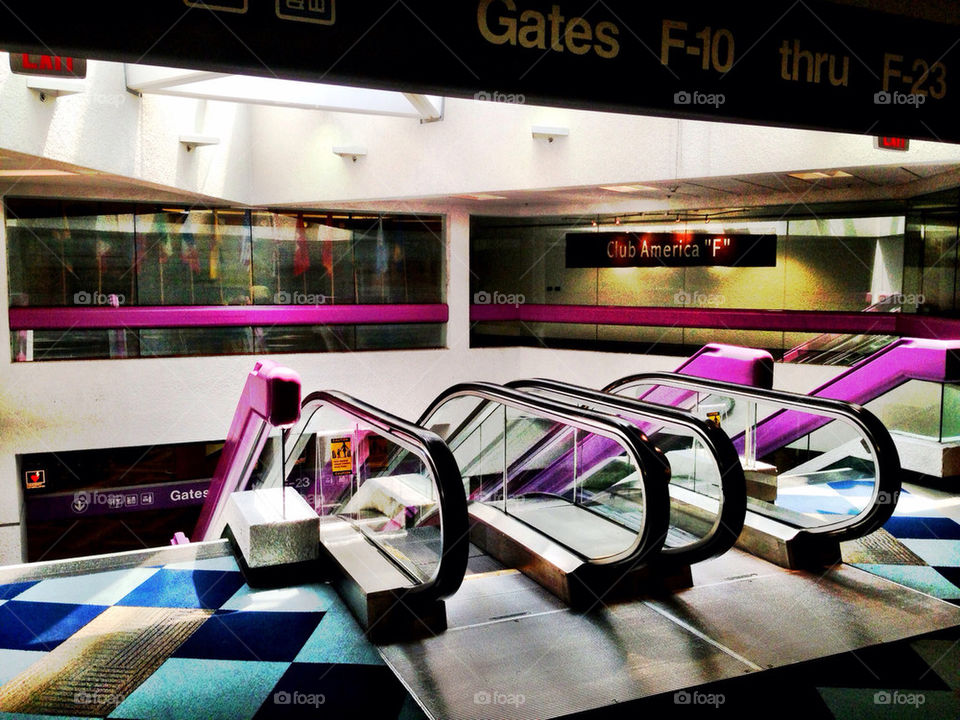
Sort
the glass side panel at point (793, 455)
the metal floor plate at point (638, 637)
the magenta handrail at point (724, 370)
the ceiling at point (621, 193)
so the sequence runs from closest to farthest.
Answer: the metal floor plate at point (638, 637) → the glass side panel at point (793, 455) → the magenta handrail at point (724, 370) → the ceiling at point (621, 193)

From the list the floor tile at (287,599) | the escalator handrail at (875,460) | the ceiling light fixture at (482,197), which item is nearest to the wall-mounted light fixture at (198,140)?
the ceiling light fixture at (482,197)

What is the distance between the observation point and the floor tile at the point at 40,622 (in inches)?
129

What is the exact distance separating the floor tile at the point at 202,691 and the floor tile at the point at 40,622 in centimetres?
65

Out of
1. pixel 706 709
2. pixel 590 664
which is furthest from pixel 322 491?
pixel 706 709

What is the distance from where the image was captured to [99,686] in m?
2.92

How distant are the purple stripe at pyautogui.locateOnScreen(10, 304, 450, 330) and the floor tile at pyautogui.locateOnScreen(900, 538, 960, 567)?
27.4ft

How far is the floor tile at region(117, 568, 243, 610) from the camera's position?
12.1ft

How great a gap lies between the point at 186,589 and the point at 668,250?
30.0ft

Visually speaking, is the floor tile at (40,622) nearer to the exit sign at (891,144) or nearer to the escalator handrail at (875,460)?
the escalator handrail at (875,460)

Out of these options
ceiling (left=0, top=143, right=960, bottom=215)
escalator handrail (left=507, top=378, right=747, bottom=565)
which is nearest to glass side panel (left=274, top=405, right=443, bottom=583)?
escalator handrail (left=507, top=378, right=747, bottom=565)

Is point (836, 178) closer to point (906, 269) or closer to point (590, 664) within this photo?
point (906, 269)

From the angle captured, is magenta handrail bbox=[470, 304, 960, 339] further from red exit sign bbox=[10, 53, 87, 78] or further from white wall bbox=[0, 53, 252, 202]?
red exit sign bbox=[10, 53, 87, 78]

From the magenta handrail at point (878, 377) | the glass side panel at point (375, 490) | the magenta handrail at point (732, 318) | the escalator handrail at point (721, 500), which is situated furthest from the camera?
the magenta handrail at point (732, 318)

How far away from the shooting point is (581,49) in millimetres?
2719
